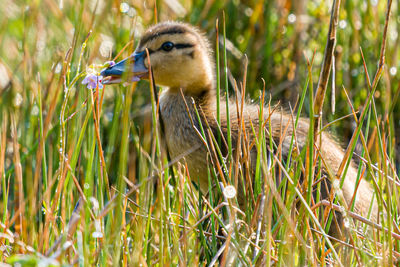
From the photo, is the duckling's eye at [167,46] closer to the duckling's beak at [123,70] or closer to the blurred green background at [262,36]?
the duckling's beak at [123,70]

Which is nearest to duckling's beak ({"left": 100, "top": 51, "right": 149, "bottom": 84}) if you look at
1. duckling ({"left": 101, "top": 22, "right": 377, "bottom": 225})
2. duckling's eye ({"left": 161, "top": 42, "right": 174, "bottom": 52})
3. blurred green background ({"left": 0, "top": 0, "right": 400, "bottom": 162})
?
duckling ({"left": 101, "top": 22, "right": 377, "bottom": 225})

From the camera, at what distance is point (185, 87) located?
324cm

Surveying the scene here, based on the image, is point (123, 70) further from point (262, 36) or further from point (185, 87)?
point (262, 36)

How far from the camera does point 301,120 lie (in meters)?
3.12

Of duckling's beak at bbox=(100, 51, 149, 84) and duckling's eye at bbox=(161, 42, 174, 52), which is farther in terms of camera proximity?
duckling's eye at bbox=(161, 42, 174, 52)

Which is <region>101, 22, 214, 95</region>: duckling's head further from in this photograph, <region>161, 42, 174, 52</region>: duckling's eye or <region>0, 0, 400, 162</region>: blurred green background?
<region>0, 0, 400, 162</region>: blurred green background

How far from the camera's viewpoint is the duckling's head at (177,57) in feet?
10.4

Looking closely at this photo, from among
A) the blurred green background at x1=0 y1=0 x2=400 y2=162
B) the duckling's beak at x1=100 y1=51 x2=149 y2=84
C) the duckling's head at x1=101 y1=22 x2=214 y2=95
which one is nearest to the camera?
the duckling's beak at x1=100 y1=51 x2=149 y2=84

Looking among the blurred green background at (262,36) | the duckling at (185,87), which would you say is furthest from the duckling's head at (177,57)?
the blurred green background at (262,36)

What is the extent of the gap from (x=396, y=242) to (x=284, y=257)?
1.19 ft

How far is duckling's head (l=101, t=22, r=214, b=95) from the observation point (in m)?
3.17

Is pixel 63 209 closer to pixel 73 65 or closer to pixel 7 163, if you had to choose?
pixel 73 65

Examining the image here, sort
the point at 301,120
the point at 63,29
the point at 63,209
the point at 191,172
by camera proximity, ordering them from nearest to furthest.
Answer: the point at 63,209 → the point at 191,172 → the point at 301,120 → the point at 63,29

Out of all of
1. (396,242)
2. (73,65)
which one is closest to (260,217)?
(396,242)
